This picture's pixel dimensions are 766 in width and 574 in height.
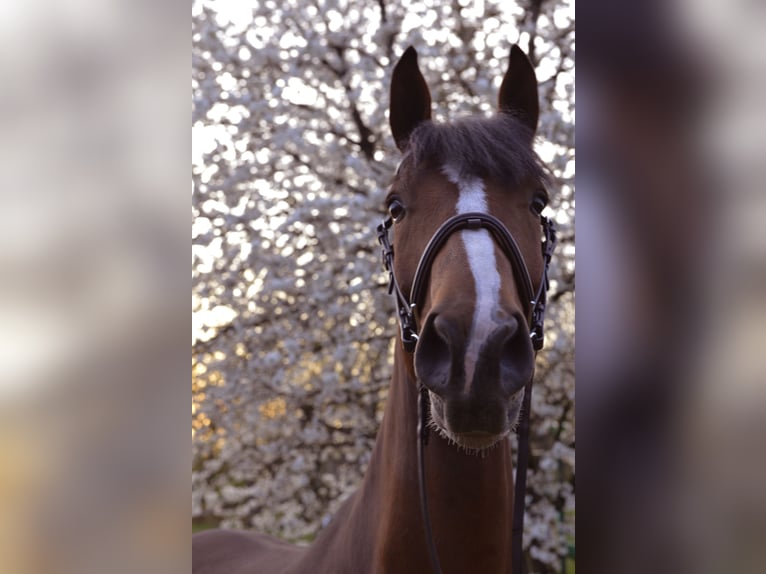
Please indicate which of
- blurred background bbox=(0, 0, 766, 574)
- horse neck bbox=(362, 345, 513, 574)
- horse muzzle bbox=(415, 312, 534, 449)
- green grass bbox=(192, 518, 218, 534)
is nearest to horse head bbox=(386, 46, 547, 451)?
horse muzzle bbox=(415, 312, 534, 449)

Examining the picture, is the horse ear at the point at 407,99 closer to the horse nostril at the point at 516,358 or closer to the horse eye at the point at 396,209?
the horse eye at the point at 396,209

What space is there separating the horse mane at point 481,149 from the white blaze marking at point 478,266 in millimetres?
41

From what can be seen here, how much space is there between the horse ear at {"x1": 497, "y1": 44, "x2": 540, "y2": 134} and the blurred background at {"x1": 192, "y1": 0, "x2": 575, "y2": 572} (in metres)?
2.62

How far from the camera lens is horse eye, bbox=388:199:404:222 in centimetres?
196

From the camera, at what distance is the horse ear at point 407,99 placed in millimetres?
2164

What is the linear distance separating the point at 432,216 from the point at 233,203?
12.3ft

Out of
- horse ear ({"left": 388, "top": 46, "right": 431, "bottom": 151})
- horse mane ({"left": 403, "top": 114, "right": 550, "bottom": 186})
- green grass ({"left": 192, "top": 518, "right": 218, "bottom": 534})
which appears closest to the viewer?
horse mane ({"left": 403, "top": 114, "right": 550, "bottom": 186})

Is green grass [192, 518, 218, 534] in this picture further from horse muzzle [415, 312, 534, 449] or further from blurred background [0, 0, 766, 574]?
blurred background [0, 0, 766, 574]

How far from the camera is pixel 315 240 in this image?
5176 mm

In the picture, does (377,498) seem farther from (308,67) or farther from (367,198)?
(308,67)
